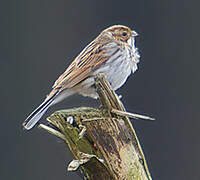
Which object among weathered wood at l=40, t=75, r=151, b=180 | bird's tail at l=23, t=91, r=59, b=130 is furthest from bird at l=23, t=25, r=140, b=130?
weathered wood at l=40, t=75, r=151, b=180

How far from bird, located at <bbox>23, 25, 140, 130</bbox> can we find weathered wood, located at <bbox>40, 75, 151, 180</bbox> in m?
0.76

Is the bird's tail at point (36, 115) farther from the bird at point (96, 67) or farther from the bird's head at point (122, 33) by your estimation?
the bird's head at point (122, 33)

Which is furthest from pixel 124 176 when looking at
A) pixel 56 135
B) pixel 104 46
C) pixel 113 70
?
pixel 104 46

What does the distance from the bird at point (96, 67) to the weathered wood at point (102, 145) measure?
760 millimetres

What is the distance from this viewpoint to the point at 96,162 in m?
1.55

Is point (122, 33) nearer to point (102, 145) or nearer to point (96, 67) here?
point (96, 67)

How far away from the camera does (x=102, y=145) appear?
159 cm

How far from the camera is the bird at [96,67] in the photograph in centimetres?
259

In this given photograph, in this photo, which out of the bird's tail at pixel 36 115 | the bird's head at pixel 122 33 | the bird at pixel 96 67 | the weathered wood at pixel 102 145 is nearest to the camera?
the weathered wood at pixel 102 145

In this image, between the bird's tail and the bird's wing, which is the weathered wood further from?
the bird's wing

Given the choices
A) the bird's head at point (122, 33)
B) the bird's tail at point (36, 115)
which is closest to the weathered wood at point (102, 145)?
the bird's tail at point (36, 115)

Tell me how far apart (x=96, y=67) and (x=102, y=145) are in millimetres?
1168

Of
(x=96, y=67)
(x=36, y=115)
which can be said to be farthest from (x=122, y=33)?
(x=36, y=115)

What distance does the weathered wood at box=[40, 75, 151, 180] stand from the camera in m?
1.57
